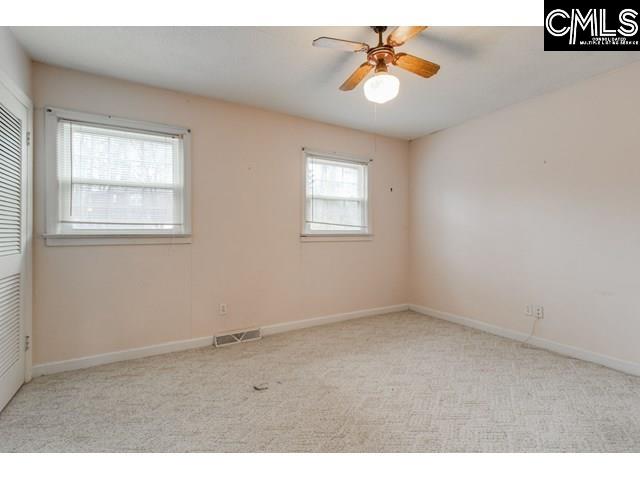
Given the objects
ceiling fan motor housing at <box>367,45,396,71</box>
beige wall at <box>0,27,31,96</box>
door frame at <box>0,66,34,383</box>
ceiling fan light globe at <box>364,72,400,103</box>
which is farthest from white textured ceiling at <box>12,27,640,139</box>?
door frame at <box>0,66,34,383</box>

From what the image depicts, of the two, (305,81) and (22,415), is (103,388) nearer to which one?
(22,415)

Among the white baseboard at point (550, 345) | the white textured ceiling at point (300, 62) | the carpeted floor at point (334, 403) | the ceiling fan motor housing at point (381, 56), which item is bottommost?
the carpeted floor at point (334, 403)

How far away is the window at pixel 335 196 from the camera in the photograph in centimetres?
389

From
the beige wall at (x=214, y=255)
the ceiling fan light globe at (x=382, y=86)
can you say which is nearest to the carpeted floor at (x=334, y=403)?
the beige wall at (x=214, y=255)

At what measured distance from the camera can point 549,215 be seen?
122 inches

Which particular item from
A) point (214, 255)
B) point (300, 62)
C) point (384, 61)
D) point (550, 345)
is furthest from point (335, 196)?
point (550, 345)

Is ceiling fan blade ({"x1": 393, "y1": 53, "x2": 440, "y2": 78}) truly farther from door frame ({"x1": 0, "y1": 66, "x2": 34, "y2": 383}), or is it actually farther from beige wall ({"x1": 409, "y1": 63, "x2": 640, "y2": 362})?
door frame ({"x1": 0, "y1": 66, "x2": 34, "y2": 383})

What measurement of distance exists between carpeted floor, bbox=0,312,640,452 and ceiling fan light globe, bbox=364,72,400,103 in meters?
2.01

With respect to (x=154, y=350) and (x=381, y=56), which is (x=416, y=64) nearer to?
(x=381, y=56)

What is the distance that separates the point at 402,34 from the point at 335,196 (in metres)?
2.31

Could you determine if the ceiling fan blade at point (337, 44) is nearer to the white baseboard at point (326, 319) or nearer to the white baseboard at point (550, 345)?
the white baseboard at point (326, 319)

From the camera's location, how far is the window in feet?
12.8

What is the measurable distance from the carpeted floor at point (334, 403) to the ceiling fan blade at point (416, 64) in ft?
7.25
